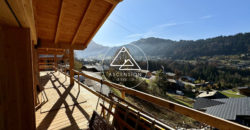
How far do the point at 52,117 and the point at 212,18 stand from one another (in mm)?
135126

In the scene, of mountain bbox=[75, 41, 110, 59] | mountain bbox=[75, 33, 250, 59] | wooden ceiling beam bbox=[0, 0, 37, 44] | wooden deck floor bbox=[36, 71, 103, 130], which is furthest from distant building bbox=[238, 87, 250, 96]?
wooden ceiling beam bbox=[0, 0, 37, 44]

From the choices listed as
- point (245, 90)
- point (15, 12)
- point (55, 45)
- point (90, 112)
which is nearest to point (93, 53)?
point (245, 90)

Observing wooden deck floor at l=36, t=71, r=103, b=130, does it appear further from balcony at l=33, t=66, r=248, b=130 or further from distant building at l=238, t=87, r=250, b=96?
distant building at l=238, t=87, r=250, b=96

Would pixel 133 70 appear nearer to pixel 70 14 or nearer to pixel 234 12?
pixel 70 14

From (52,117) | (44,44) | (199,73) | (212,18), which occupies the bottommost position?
(199,73)

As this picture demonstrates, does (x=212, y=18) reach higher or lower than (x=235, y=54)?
higher

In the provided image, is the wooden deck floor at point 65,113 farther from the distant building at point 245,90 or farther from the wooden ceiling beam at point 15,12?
the distant building at point 245,90

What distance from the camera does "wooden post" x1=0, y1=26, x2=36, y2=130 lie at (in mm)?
1449

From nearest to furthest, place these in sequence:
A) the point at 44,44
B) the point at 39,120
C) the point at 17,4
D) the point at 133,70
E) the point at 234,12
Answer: the point at 17,4 < the point at 39,120 < the point at 44,44 < the point at 133,70 < the point at 234,12

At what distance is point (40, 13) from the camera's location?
3.13 meters

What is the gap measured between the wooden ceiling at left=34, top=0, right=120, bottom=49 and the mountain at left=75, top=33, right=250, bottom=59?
279ft

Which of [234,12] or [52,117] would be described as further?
[234,12]

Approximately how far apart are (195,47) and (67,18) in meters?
153

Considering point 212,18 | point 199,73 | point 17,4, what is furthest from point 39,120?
point 212,18
